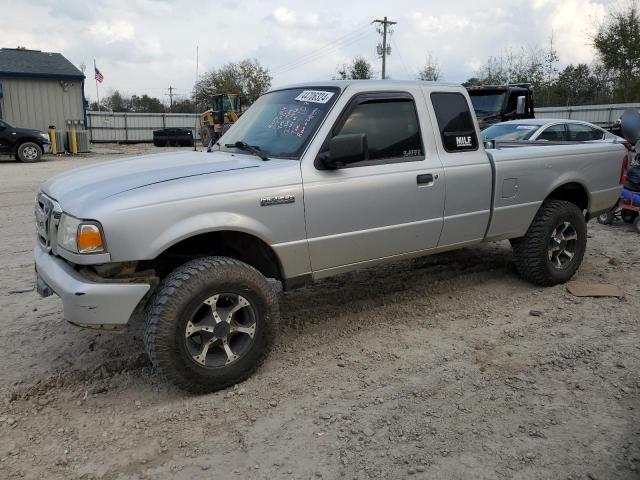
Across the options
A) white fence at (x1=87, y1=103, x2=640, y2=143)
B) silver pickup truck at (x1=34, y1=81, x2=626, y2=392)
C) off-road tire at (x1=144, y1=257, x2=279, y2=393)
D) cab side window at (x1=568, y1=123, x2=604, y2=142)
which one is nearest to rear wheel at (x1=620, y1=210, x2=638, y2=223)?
cab side window at (x1=568, y1=123, x2=604, y2=142)

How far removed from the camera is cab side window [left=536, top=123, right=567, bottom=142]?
34.6 ft

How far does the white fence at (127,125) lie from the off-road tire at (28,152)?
1572 centimetres

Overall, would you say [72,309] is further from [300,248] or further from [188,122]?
[188,122]

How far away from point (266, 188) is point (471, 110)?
225 cm

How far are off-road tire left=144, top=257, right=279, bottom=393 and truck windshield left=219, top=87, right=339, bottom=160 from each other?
3.22ft

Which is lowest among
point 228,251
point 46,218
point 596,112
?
point 228,251

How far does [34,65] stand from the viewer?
29516 millimetres

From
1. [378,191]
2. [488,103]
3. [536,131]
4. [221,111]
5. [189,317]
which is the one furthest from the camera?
[221,111]

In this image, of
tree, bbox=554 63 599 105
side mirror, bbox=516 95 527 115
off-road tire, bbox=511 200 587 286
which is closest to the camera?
off-road tire, bbox=511 200 587 286

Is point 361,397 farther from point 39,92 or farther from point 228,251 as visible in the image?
point 39,92

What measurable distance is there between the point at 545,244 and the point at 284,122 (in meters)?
2.88

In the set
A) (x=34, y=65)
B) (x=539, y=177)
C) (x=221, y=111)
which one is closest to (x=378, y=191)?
(x=539, y=177)

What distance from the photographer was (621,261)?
265 inches

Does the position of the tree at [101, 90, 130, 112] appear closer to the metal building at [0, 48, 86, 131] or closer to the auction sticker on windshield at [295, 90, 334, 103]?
the metal building at [0, 48, 86, 131]
